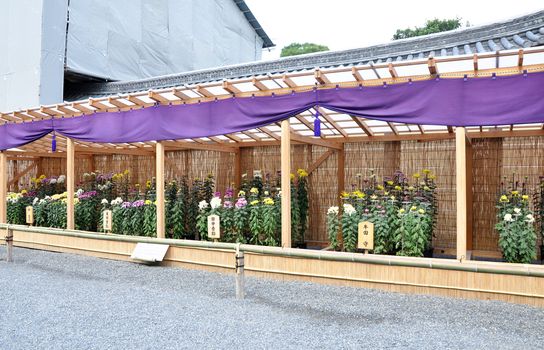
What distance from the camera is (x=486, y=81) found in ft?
15.5

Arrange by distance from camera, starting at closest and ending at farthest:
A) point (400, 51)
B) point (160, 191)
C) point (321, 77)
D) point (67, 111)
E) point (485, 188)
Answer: point (321, 77) < point (485, 188) < point (160, 191) < point (67, 111) < point (400, 51)

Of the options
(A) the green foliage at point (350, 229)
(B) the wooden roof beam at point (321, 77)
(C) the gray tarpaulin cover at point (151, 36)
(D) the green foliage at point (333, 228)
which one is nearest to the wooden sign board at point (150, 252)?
(D) the green foliage at point (333, 228)

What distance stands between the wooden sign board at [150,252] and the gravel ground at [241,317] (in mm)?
650

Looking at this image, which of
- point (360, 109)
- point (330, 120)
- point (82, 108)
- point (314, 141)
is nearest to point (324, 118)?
point (330, 120)

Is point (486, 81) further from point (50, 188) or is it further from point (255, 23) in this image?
point (255, 23)

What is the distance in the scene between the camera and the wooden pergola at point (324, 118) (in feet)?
15.9

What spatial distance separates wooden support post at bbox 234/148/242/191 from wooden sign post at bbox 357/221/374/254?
146 inches

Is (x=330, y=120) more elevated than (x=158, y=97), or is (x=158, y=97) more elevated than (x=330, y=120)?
(x=158, y=97)

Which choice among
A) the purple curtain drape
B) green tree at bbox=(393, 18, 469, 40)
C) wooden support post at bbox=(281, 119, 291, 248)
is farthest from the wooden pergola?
→ green tree at bbox=(393, 18, 469, 40)

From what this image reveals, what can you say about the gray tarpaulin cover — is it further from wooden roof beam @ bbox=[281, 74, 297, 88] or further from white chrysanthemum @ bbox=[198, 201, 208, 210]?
wooden roof beam @ bbox=[281, 74, 297, 88]

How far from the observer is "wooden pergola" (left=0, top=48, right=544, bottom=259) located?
15.9 ft

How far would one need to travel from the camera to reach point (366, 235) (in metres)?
5.51

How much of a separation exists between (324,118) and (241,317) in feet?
11.1

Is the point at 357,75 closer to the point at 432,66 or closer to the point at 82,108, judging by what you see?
the point at 432,66
